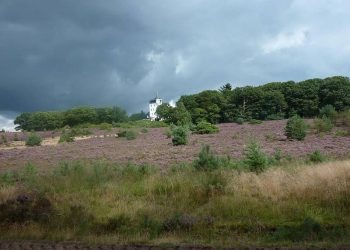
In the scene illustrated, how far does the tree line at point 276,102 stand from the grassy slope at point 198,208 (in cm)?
6822

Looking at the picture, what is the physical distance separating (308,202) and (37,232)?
7.38m

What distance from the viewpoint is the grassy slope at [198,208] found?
10.8m

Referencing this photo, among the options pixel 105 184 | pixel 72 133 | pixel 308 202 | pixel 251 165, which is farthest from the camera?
pixel 72 133

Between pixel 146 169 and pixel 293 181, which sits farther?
pixel 146 169

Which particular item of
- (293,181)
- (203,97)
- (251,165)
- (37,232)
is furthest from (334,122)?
(203,97)

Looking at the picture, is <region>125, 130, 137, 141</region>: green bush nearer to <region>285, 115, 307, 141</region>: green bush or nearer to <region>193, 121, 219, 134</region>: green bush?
<region>193, 121, 219, 134</region>: green bush

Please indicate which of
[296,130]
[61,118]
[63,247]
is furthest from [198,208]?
[61,118]

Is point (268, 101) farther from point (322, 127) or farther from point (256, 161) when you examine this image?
point (256, 161)

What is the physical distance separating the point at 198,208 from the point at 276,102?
79.7 m

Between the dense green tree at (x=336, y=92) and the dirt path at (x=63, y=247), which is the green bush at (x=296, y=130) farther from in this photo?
the dense green tree at (x=336, y=92)

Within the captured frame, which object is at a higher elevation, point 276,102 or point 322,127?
point 276,102

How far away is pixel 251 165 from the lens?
1759cm

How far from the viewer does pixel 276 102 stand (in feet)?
297

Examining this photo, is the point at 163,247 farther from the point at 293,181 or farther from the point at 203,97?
the point at 203,97
